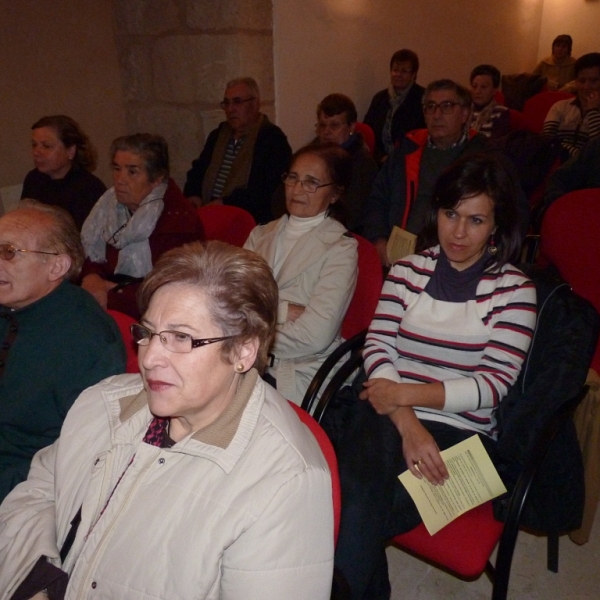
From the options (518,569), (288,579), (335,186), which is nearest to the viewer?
(288,579)

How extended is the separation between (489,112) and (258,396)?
14.0 feet

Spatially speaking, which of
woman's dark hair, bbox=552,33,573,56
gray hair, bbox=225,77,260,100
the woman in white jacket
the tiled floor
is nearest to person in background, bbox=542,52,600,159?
gray hair, bbox=225,77,260,100

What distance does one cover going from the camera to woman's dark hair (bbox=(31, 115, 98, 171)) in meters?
2.96

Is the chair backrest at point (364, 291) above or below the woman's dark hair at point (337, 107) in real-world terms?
below

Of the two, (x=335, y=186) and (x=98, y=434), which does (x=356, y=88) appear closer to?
(x=335, y=186)

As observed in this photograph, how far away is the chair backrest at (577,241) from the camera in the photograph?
2.22 meters

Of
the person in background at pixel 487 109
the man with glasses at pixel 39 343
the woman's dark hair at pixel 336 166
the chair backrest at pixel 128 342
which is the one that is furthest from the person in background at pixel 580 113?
the man with glasses at pixel 39 343

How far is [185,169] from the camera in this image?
431cm

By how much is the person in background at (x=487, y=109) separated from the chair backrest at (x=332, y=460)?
12.9 ft

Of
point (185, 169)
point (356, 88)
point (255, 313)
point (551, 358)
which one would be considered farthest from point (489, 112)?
point (255, 313)

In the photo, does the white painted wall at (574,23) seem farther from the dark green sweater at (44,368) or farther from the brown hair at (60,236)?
the dark green sweater at (44,368)

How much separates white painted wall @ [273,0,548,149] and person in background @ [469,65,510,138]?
92cm

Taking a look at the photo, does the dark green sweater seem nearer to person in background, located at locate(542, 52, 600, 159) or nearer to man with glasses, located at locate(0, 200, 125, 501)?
man with glasses, located at locate(0, 200, 125, 501)

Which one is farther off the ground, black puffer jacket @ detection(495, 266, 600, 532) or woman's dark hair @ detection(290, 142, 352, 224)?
woman's dark hair @ detection(290, 142, 352, 224)
